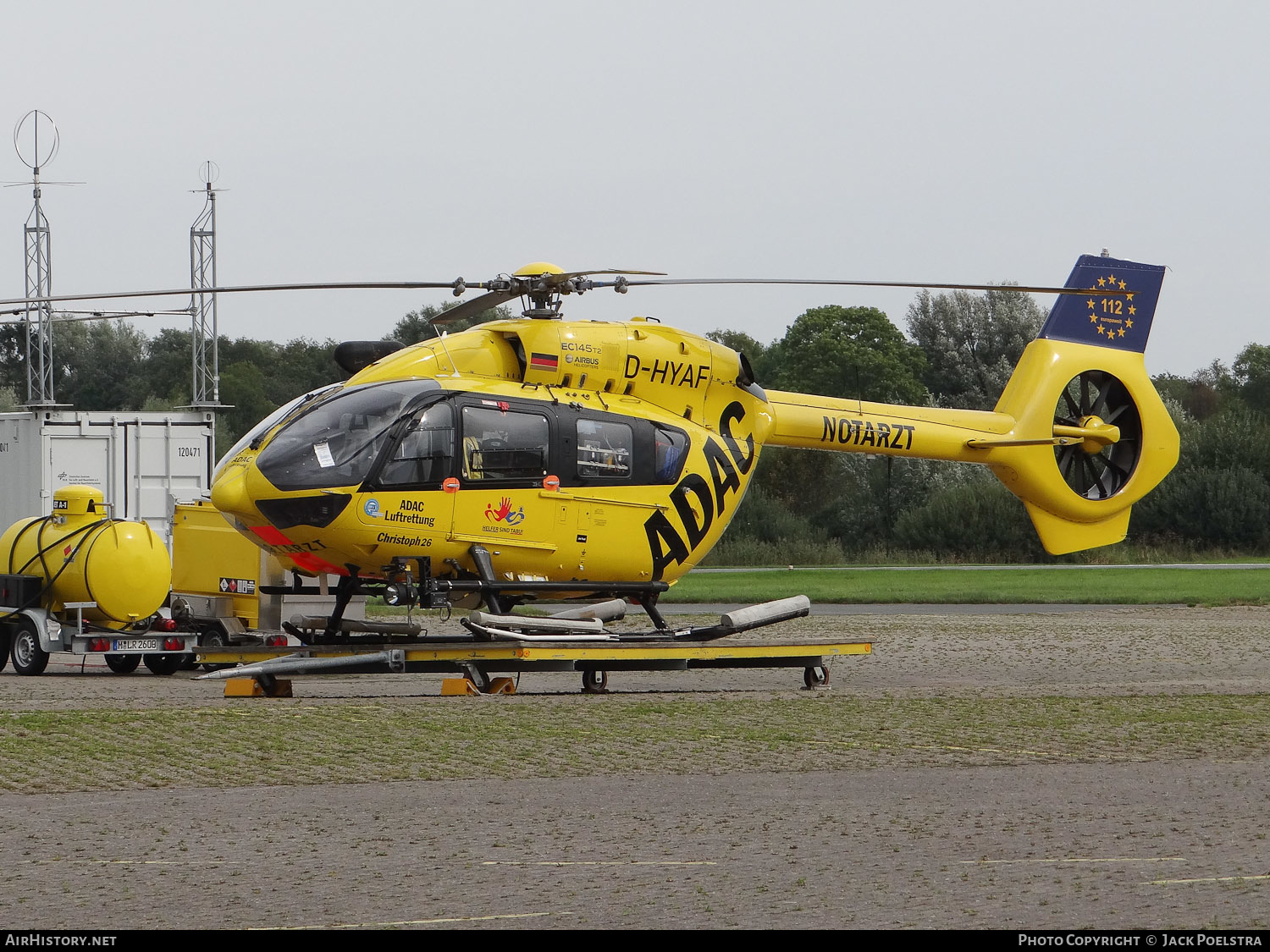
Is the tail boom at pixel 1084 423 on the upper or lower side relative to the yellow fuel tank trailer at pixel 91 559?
upper

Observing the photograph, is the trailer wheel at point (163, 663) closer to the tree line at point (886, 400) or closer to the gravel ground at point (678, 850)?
the gravel ground at point (678, 850)

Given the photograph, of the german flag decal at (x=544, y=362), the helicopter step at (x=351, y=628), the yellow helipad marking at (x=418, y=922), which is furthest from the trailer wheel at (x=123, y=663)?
the yellow helipad marking at (x=418, y=922)

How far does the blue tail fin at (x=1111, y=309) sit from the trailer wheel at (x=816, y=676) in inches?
236

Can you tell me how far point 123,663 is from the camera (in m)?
18.9

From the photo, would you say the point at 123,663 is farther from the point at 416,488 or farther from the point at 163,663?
the point at 416,488

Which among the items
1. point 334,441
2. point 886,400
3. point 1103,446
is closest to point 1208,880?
point 334,441

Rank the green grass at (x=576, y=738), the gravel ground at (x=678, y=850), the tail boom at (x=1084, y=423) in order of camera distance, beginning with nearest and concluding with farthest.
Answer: the gravel ground at (x=678, y=850) → the green grass at (x=576, y=738) → the tail boom at (x=1084, y=423)

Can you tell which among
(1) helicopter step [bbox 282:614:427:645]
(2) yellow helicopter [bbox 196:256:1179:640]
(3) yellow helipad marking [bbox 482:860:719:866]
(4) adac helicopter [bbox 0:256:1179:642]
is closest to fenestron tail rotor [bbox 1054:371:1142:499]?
(2) yellow helicopter [bbox 196:256:1179:640]

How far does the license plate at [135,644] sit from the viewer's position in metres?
17.7

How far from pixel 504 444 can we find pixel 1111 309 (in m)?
8.80

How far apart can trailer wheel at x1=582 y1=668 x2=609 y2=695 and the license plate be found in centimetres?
541

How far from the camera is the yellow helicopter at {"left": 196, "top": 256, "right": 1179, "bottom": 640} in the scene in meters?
14.4

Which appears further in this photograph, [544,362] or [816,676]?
[816,676]
